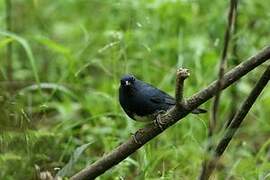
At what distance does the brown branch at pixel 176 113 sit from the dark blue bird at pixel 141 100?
596 millimetres

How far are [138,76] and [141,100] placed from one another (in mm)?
1665

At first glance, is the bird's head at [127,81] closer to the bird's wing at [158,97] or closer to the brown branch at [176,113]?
the bird's wing at [158,97]

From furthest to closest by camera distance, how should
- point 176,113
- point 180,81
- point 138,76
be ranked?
point 138,76 → point 176,113 → point 180,81

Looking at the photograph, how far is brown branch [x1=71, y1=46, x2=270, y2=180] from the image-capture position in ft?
9.89

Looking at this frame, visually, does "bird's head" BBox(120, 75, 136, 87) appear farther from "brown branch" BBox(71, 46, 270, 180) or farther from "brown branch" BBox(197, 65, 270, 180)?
"brown branch" BBox(197, 65, 270, 180)

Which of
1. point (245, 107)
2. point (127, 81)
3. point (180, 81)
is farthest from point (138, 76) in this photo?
point (180, 81)

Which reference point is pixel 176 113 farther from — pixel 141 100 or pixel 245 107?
pixel 141 100

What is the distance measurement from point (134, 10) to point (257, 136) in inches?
54.8

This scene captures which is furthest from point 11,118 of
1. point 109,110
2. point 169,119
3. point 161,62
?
point 161,62

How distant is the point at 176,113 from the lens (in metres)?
3.13

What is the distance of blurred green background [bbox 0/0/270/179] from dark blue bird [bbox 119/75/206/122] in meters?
0.20

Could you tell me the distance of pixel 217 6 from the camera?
5.88m

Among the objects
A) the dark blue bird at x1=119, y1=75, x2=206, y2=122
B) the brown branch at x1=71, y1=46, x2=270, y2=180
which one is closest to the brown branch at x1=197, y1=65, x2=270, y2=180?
the brown branch at x1=71, y1=46, x2=270, y2=180

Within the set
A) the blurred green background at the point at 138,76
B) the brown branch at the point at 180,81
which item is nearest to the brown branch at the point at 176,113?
the brown branch at the point at 180,81
